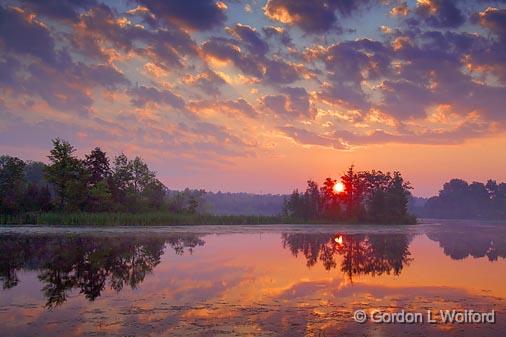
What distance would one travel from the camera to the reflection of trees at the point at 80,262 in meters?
19.4

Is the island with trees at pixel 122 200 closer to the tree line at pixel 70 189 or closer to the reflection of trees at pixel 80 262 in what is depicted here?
the tree line at pixel 70 189

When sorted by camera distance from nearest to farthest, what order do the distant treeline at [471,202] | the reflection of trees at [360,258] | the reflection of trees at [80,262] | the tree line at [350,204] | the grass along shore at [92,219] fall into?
the reflection of trees at [80,262]
the reflection of trees at [360,258]
the grass along shore at [92,219]
the tree line at [350,204]
the distant treeline at [471,202]

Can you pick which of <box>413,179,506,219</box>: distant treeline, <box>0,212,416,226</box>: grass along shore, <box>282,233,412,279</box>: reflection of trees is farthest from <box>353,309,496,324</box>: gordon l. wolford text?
<box>413,179,506,219</box>: distant treeline

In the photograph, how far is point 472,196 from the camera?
185 m

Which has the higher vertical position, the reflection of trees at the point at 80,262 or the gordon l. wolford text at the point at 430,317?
the reflection of trees at the point at 80,262

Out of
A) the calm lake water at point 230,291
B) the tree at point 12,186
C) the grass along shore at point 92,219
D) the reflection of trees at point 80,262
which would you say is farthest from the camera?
the tree at point 12,186

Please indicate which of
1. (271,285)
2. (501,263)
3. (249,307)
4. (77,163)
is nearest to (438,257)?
(501,263)

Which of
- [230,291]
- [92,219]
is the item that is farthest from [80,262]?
[92,219]

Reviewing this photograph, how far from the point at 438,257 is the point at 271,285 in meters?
19.5

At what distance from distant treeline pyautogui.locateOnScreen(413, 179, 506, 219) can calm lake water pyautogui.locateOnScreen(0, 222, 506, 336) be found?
163m

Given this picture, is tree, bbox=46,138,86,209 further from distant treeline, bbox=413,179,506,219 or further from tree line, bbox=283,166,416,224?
distant treeline, bbox=413,179,506,219

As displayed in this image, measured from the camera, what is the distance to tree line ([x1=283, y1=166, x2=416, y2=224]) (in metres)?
97.7

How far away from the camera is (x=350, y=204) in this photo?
104 m

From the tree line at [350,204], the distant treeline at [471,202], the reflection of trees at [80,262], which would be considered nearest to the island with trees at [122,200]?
the tree line at [350,204]
